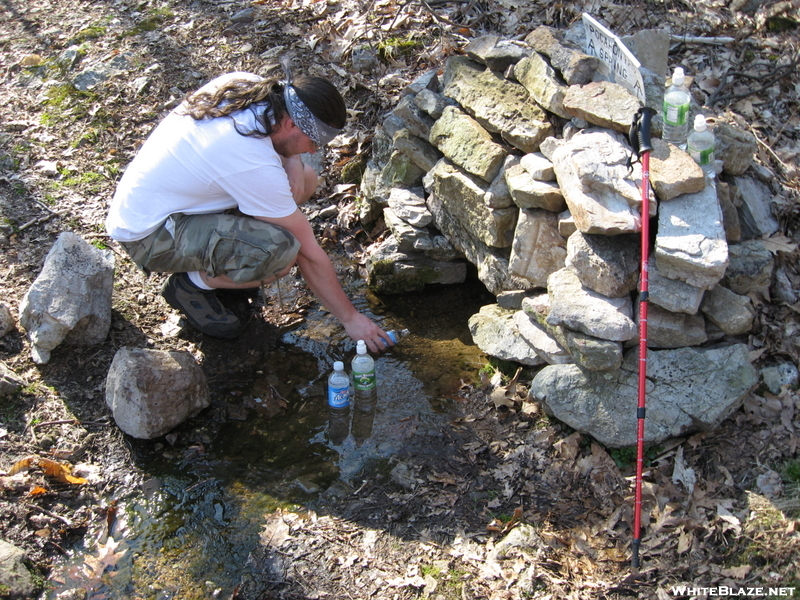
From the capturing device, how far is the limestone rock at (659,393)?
3783mm

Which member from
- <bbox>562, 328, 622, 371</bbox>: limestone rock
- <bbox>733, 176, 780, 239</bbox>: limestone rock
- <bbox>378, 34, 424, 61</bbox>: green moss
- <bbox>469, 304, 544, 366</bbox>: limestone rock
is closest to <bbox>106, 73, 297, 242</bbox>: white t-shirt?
<bbox>469, 304, 544, 366</bbox>: limestone rock

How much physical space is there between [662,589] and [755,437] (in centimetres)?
112

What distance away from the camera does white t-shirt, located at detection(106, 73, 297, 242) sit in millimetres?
4074

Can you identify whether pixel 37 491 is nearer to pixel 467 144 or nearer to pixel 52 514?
pixel 52 514

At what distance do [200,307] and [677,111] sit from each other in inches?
139

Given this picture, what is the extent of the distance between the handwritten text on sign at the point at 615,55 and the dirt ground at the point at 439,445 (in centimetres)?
127

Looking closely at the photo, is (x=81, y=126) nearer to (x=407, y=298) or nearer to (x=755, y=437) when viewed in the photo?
(x=407, y=298)

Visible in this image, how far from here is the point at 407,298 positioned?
18.2 feet

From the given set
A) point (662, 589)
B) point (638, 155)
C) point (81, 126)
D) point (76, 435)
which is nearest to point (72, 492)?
point (76, 435)

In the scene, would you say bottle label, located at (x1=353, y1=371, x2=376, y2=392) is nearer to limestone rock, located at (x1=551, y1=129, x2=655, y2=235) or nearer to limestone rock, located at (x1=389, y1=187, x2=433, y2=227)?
limestone rock, located at (x1=389, y1=187, x2=433, y2=227)

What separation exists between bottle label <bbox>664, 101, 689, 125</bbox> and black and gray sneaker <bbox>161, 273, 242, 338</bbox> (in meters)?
3.31

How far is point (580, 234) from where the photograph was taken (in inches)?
161

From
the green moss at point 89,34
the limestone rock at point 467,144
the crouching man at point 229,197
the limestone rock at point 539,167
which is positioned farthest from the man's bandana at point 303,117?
the green moss at point 89,34

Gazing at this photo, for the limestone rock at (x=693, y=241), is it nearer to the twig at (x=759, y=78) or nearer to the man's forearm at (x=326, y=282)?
the twig at (x=759, y=78)
